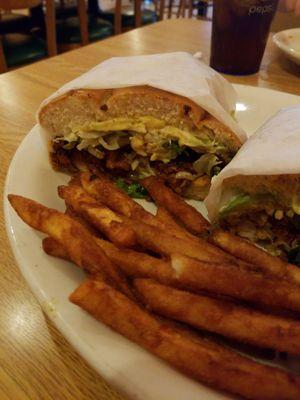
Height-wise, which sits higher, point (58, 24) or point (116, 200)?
point (116, 200)

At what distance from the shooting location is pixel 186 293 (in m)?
0.75

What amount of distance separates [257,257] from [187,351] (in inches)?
12.0

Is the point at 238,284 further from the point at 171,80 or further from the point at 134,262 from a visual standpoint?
the point at 171,80

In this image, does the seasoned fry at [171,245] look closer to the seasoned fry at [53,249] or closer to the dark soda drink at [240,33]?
the seasoned fry at [53,249]

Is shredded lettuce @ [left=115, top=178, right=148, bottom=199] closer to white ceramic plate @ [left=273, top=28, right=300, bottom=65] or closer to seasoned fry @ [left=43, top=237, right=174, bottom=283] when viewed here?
seasoned fry @ [left=43, top=237, right=174, bottom=283]

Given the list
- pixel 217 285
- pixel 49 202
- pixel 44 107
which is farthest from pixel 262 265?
pixel 44 107

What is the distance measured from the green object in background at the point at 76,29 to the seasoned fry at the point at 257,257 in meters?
4.06

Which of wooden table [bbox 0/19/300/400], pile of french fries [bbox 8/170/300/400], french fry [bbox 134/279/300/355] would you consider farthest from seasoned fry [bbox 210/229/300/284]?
wooden table [bbox 0/19/300/400]

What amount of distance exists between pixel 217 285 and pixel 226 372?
0.51 feet

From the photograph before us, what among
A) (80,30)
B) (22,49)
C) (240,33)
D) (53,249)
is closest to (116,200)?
(53,249)

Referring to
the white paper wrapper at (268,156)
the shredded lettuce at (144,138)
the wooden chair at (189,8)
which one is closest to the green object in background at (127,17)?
the wooden chair at (189,8)

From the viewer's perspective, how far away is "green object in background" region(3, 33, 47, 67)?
11.8ft

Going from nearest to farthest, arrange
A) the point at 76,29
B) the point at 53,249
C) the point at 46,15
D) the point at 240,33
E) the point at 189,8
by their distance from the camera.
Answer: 1. the point at 53,249
2. the point at 240,33
3. the point at 46,15
4. the point at 76,29
5. the point at 189,8

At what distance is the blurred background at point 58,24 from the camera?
3.56 m
